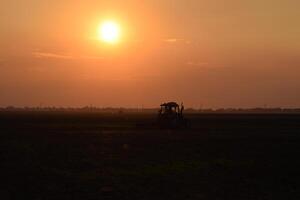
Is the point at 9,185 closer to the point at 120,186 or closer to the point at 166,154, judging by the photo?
the point at 120,186

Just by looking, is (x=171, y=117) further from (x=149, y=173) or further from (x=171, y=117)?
(x=149, y=173)

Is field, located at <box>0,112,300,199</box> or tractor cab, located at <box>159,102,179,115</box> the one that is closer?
field, located at <box>0,112,300,199</box>

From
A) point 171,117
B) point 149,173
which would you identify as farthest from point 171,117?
point 149,173

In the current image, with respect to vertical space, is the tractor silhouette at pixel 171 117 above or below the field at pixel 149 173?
above

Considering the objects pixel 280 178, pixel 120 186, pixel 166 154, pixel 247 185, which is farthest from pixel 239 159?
pixel 120 186

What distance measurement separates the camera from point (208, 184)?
762 inches

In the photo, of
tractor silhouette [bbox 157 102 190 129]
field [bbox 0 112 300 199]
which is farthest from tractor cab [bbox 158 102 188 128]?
field [bbox 0 112 300 199]

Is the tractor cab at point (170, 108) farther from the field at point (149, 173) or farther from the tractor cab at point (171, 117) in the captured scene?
the field at point (149, 173)

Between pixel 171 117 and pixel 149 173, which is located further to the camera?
pixel 171 117

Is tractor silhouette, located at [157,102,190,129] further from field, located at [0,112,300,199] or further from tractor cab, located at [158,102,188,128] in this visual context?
field, located at [0,112,300,199]

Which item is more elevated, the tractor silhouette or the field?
the tractor silhouette

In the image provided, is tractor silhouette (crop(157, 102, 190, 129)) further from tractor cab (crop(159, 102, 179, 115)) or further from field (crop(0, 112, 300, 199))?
field (crop(0, 112, 300, 199))

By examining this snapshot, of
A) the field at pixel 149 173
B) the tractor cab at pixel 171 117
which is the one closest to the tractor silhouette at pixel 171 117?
the tractor cab at pixel 171 117

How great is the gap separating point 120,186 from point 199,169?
541 cm
